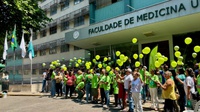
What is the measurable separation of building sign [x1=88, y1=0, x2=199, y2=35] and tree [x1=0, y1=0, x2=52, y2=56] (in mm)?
4474

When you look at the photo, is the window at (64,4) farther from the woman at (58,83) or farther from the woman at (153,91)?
the woman at (153,91)

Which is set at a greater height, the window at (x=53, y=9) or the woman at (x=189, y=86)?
the window at (x=53, y=9)

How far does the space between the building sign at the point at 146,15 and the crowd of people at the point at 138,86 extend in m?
2.92

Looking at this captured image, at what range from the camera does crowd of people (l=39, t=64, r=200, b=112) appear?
766cm

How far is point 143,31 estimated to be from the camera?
14539 millimetres

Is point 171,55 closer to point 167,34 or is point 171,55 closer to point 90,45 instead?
point 167,34

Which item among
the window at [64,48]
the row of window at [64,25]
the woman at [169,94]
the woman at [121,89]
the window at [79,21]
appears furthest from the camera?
the window at [64,48]

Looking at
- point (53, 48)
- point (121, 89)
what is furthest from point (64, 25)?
point (121, 89)

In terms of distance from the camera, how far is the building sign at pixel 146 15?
1112 cm

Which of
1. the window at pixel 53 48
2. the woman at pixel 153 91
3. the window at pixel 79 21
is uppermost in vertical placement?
the window at pixel 79 21

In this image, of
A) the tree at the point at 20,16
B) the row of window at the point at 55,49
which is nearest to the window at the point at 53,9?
the row of window at the point at 55,49

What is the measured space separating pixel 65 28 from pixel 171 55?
670 inches

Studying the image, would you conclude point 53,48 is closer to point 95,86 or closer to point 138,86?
point 95,86

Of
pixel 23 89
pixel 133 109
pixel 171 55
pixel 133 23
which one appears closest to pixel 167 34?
pixel 171 55
